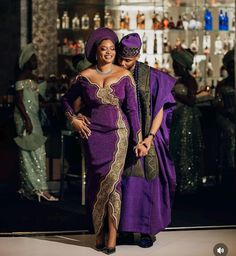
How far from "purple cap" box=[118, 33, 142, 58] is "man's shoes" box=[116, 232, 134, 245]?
130 cm

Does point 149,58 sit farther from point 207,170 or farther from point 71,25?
point 207,170

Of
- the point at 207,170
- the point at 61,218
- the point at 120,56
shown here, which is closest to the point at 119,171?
the point at 120,56

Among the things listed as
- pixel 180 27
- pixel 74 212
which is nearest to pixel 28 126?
pixel 74 212

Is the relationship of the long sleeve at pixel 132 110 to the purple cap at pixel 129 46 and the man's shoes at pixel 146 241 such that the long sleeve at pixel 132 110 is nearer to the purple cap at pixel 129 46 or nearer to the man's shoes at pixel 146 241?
the purple cap at pixel 129 46

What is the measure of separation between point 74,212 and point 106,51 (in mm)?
2474

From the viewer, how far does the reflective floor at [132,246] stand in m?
6.47

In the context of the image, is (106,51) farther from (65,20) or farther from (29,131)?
(65,20)

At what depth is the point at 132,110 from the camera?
6.32 metres

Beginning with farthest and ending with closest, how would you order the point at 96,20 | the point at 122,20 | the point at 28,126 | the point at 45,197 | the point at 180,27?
the point at 180,27 < the point at 122,20 < the point at 96,20 < the point at 45,197 < the point at 28,126

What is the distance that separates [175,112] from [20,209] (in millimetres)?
1959

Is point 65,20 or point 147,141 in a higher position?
point 65,20

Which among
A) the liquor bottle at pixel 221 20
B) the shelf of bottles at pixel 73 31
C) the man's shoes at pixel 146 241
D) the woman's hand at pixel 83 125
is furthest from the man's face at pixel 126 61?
the liquor bottle at pixel 221 20

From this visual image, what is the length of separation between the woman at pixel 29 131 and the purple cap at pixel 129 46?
264 centimetres

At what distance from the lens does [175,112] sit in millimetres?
9547
